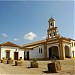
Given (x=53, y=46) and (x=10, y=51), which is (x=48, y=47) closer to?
(x=53, y=46)

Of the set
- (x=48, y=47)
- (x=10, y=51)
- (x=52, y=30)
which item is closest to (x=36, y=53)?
(x=48, y=47)

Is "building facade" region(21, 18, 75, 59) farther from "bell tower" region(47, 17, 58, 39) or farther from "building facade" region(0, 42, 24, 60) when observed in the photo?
"building facade" region(0, 42, 24, 60)

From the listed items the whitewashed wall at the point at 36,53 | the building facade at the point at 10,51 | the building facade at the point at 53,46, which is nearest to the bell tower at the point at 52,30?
the building facade at the point at 53,46

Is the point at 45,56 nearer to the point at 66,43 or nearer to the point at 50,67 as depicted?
the point at 66,43

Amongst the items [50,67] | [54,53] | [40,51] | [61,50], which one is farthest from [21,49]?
[50,67]

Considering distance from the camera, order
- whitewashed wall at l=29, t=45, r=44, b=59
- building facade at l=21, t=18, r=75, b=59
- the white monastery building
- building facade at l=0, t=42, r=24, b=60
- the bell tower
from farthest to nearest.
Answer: whitewashed wall at l=29, t=45, r=44, b=59
the bell tower
building facade at l=0, t=42, r=24, b=60
the white monastery building
building facade at l=21, t=18, r=75, b=59

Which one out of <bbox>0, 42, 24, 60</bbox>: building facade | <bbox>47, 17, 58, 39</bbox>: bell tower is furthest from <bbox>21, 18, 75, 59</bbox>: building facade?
<bbox>0, 42, 24, 60</bbox>: building facade

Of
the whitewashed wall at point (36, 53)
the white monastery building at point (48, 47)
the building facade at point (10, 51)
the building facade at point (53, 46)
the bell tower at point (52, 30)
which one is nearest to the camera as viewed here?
the building facade at point (53, 46)

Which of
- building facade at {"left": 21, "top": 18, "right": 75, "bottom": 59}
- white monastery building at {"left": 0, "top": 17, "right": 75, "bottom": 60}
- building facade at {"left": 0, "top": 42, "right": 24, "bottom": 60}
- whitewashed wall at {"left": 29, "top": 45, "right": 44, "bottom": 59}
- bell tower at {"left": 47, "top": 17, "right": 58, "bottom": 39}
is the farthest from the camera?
whitewashed wall at {"left": 29, "top": 45, "right": 44, "bottom": 59}

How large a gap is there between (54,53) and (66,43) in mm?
5699

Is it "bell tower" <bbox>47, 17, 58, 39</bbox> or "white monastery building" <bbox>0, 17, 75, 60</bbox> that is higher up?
"bell tower" <bbox>47, 17, 58, 39</bbox>

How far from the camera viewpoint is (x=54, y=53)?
3691 centimetres

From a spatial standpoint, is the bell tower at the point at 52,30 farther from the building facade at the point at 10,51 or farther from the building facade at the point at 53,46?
the building facade at the point at 10,51

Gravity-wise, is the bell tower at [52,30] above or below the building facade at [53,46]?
above
